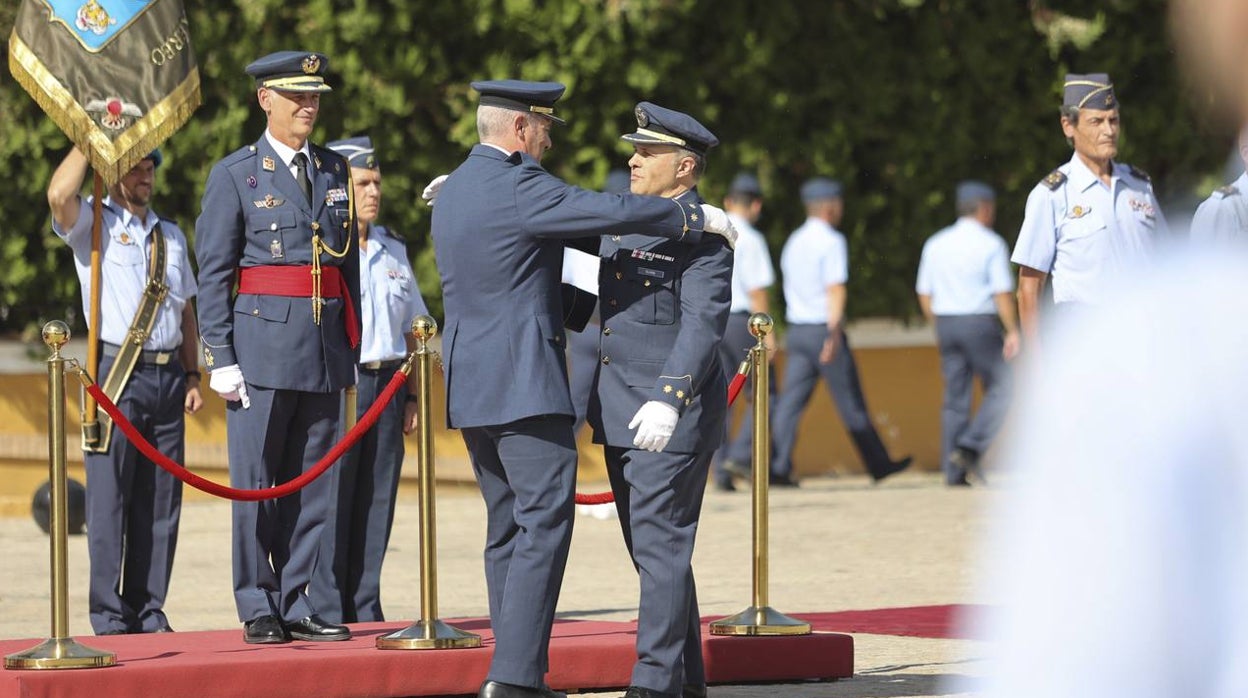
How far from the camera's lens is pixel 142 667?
613 cm

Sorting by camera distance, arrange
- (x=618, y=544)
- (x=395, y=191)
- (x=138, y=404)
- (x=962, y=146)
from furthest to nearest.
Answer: (x=962, y=146), (x=395, y=191), (x=618, y=544), (x=138, y=404)

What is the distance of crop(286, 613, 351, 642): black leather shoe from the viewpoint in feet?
22.7

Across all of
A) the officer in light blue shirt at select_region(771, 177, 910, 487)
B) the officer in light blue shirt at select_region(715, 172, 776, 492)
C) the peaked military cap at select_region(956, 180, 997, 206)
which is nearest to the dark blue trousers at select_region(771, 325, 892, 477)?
the officer in light blue shirt at select_region(771, 177, 910, 487)

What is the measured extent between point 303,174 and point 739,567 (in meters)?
4.32

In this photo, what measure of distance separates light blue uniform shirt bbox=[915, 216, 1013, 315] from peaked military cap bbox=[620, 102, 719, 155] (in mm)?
8317

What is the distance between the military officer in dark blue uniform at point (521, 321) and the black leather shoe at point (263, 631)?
0.92 meters

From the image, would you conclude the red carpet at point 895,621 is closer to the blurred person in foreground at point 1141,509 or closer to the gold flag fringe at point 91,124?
the gold flag fringe at point 91,124

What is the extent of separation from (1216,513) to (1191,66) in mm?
434

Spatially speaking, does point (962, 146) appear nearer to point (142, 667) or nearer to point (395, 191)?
point (395, 191)

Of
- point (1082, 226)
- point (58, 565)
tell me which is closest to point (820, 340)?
point (1082, 226)

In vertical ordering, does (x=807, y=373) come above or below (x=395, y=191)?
below

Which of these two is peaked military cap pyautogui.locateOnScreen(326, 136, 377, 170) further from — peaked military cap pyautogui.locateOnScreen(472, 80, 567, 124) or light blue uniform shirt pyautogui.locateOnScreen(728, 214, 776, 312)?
light blue uniform shirt pyautogui.locateOnScreen(728, 214, 776, 312)

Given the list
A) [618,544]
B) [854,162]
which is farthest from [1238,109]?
[854,162]

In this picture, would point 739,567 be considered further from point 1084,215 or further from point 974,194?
point 974,194
